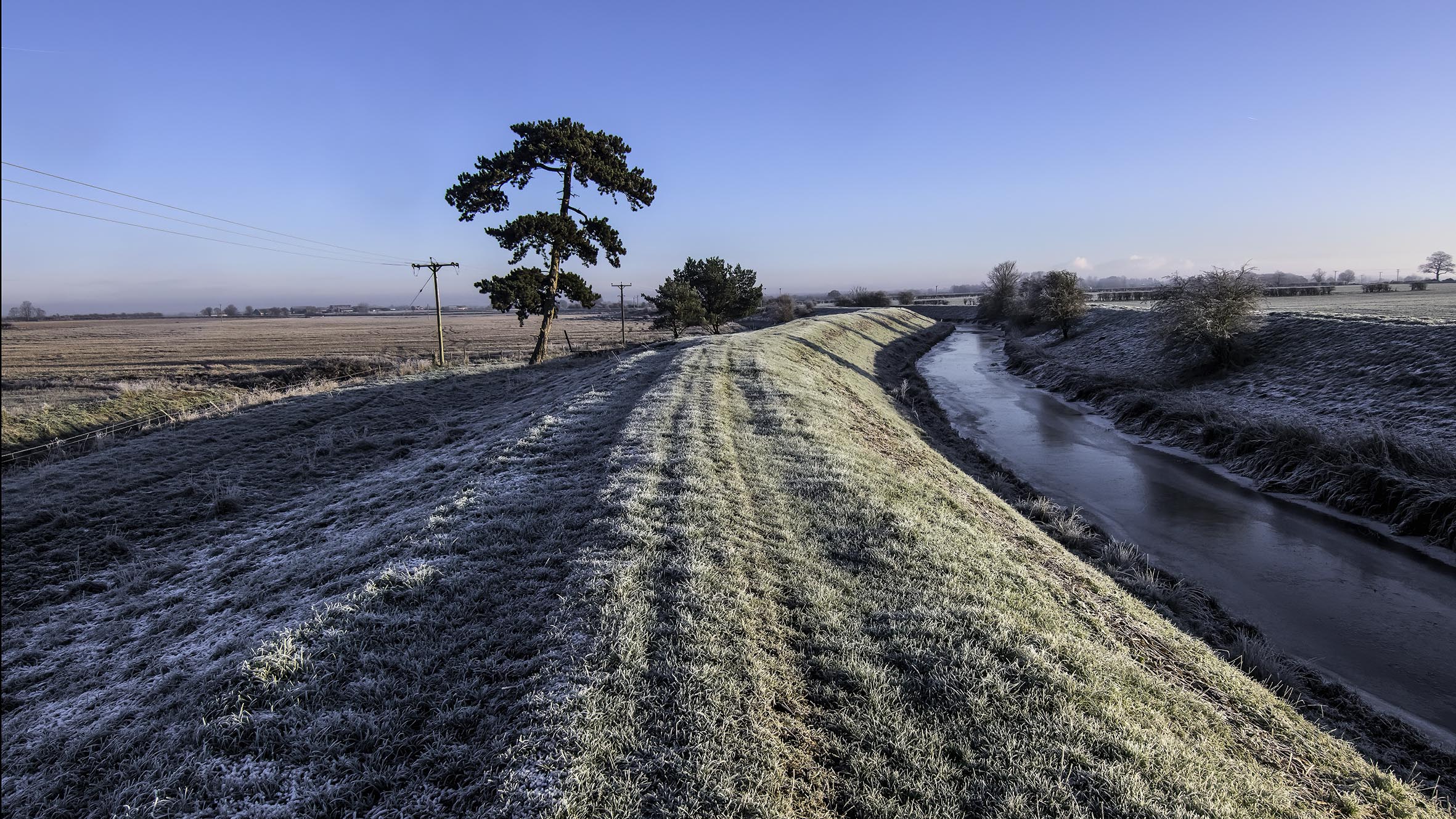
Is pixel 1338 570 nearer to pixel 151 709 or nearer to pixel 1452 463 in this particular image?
pixel 1452 463

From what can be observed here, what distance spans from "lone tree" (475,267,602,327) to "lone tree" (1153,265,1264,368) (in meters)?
31.8

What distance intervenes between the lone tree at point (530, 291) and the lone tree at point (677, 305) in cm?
1601

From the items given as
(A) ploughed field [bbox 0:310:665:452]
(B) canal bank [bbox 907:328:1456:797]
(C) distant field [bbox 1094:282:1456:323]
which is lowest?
(B) canal bank [bbox 907:328:1456:797]

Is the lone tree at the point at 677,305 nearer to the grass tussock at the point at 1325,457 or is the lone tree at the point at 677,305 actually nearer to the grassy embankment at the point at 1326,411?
the grassy embankment at the point at 1326,411

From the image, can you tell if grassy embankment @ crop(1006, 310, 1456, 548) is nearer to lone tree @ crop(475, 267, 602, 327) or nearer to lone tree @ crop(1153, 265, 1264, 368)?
lone tree @ crop(1153, 265, 1264, 368)

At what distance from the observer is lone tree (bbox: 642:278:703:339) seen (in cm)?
4944

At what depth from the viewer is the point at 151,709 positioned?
5.09 meters

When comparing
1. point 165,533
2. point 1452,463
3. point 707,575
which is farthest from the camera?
point 1452,463

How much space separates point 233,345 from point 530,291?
4585cm

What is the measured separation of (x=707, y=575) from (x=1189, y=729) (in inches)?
204

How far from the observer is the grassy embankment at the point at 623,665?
417 centimetres

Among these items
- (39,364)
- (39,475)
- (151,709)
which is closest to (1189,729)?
(151,709)

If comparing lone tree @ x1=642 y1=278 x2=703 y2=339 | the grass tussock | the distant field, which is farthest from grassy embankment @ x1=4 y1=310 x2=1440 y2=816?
lone tree @ x1=642 y1=278 x2=703 y2=339

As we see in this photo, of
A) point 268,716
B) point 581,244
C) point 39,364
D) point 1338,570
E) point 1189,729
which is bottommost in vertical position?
point 1338,570
